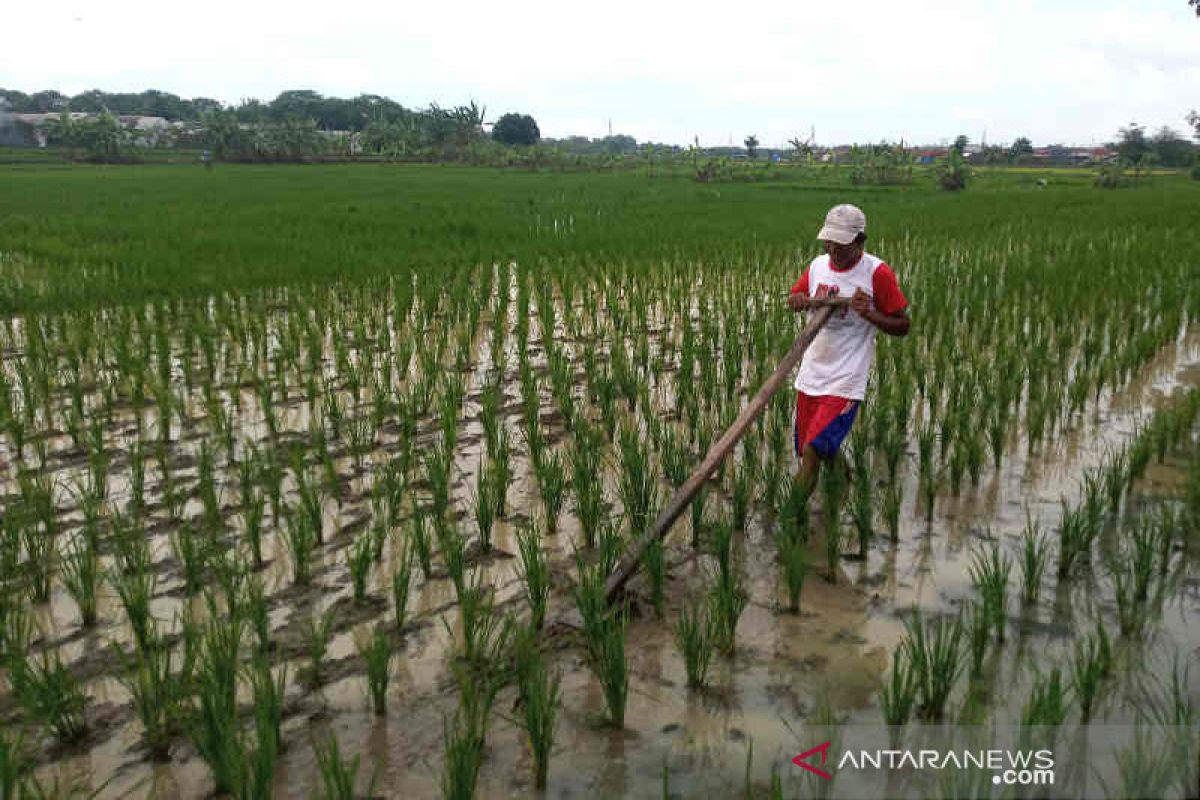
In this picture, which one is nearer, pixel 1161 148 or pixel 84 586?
pixel 84 586

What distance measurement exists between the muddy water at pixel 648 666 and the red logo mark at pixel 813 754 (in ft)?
0.09

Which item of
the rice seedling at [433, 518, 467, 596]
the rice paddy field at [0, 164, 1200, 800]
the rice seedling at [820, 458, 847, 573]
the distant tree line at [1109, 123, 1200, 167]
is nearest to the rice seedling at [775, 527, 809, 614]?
the rice paddy field at [0, 164, 1200, 800]

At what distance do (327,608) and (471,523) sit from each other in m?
0.69

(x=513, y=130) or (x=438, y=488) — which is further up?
(x=513, y=130)

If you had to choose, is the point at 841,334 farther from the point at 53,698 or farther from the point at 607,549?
the point at 53,698

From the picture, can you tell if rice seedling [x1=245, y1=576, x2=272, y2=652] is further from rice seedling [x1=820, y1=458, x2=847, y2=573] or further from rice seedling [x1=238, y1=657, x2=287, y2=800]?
rice seedling [x1=820, y1=458, x2=847, y2=573]

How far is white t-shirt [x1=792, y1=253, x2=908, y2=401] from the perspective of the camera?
3.04 meters

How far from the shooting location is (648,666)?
2225 millimetres

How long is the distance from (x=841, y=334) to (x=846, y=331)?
2 cm

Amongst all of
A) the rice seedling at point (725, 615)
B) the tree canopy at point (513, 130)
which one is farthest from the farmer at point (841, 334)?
the tree canopy at point (513, 130)

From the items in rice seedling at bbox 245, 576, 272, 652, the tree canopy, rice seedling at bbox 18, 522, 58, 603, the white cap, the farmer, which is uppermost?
the tree canopy

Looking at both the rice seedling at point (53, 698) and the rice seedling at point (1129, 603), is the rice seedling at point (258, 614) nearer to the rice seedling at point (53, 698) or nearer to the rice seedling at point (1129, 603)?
the rice seedling at point (53, 698)

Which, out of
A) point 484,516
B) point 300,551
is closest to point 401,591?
point 300,551

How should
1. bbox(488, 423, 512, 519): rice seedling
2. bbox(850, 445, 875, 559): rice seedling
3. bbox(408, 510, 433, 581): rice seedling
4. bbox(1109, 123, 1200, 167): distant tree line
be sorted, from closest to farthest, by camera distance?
bbox(408, 510, 433, 581): rice seedling → bbox(850, 445, 875, 559): rice seedling → bbox(488, 423, 512, 519): rice seedling → bbox(1109, 123, 1200, 167): distant tree line
